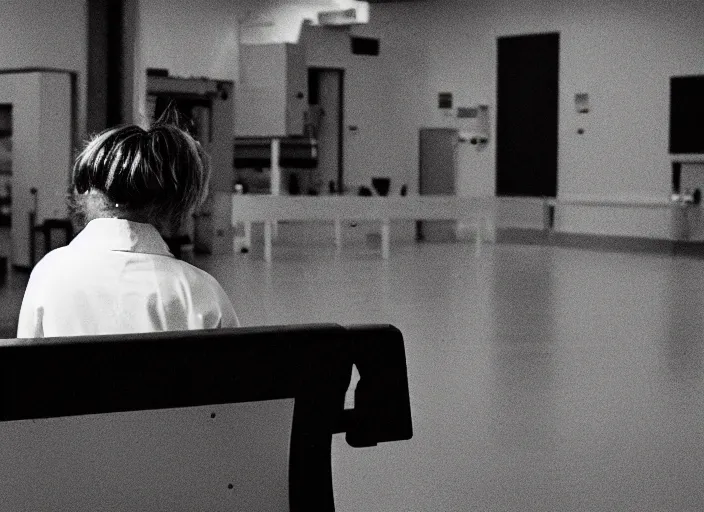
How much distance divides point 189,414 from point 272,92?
41.4 ft

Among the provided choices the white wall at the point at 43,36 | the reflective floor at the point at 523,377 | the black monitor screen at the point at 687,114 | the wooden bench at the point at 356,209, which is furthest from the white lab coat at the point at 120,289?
the black monitor screen at the point at 687,114

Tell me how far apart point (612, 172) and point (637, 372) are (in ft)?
33.0

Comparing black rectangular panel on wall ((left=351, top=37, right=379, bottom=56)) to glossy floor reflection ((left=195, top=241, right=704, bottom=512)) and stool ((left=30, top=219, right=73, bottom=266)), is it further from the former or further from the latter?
stool ((left=30, top=219, right=73, bottom=266))

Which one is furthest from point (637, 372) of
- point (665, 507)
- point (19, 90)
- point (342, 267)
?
point (19, 90)

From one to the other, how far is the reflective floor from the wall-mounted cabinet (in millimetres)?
2182

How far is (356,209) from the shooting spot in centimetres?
1311

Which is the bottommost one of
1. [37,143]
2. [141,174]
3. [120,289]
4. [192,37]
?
[120,289]

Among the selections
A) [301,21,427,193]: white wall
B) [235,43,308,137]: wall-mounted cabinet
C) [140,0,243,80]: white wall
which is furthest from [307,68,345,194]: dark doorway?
[235,43,308,137]: wall-mounted cabinet

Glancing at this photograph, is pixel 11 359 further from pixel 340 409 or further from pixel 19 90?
pixel 19 90

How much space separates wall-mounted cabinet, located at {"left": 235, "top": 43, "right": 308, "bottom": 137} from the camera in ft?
45.1

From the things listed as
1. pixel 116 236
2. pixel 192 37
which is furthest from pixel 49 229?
pixel 116 236

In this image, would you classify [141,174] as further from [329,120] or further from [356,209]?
[329,120]

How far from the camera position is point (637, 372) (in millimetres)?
A: 5859

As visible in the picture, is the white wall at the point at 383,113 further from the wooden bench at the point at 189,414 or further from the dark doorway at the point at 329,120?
the wooden bench at the point at 189,414
